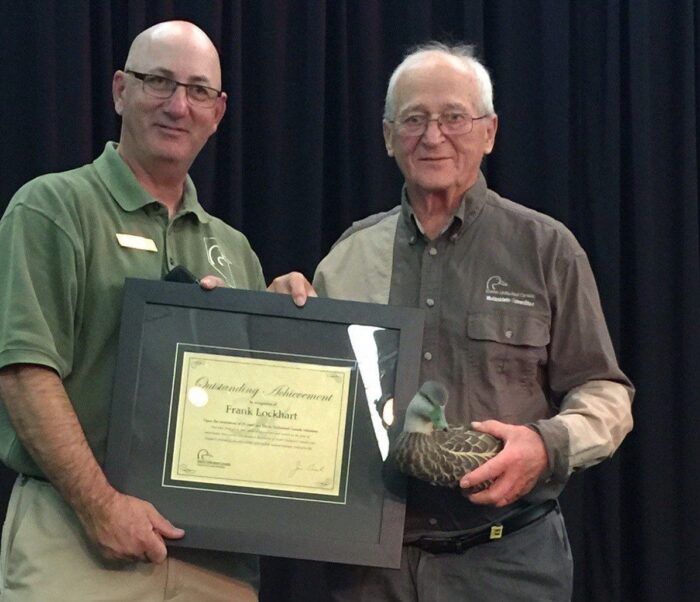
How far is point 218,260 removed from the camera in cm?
200

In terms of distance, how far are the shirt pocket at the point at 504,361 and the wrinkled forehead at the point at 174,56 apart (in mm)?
699

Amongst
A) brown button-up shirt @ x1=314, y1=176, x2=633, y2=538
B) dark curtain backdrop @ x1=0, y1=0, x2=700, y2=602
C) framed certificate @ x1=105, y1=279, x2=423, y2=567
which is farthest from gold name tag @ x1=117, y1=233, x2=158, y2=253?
dark curtain backdrop @ x1=0, y1=0, x2=700, y2=602

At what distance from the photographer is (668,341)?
121 inches

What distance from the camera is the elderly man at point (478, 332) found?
6.04ft

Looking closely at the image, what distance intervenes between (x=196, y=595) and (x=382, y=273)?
0.69 m

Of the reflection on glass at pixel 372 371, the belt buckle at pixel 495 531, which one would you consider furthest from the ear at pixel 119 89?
the belt buckle at pixel 495 531

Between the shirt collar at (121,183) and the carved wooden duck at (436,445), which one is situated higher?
the shirt collar at (121,183)

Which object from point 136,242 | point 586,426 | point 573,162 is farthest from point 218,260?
point 573,162

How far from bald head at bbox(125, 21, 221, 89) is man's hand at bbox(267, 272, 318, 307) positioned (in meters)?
0.41

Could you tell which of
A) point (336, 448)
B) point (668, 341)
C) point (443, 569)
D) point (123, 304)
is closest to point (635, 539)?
point (668, 341)

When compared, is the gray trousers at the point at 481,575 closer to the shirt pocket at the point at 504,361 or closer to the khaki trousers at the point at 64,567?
the shirt pocket at the point at 504,361

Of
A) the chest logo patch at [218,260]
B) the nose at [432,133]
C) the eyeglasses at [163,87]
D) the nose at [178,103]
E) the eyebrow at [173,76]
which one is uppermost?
the eyebrow at [173,76]

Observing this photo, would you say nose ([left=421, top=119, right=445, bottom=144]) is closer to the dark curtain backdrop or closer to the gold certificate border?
the gold certificate border

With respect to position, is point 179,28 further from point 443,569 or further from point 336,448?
point 443,569
